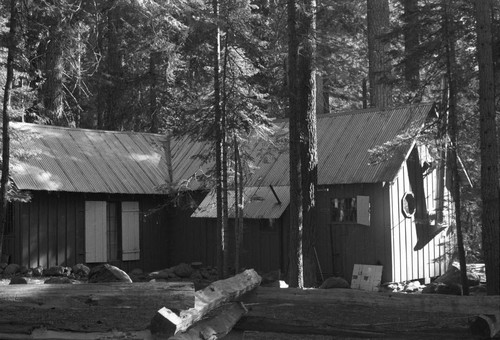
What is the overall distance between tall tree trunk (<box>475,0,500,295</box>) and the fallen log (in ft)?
15.0

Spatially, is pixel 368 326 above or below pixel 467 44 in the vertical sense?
below

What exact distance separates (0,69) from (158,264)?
28.1ft

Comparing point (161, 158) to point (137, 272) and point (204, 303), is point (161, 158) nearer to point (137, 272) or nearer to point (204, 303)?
point (137, 272)

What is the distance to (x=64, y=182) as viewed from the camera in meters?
23.4

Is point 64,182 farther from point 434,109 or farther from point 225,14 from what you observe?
point 434,109

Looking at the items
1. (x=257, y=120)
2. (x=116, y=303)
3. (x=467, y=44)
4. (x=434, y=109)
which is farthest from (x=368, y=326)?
(x=434, y=109)

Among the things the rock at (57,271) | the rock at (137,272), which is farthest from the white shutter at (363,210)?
the rock at (57,271)

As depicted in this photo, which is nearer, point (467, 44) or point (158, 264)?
point (467, 44)

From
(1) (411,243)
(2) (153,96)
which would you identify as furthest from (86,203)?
(2) (153,96)

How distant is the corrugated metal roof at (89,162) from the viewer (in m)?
23.1

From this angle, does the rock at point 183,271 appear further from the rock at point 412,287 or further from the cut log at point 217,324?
the cut log at point 217,324

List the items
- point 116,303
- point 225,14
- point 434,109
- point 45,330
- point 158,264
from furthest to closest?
1. point 158,264
2. point 434,109
3. point 225,14
4. point 116,303
5. point 45,330

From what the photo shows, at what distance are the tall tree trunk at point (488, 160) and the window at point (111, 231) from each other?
1342 cm

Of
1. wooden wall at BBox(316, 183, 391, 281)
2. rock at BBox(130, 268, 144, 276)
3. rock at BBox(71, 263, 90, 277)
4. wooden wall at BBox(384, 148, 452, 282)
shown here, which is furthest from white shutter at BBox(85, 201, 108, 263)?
wooden wall at BBox(384, 148, 452, 282)
